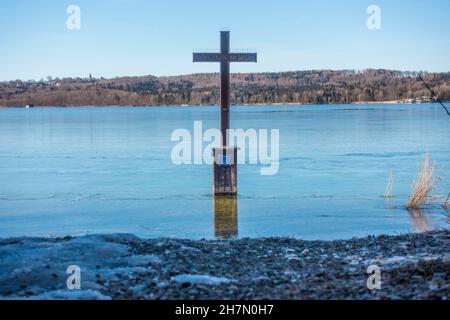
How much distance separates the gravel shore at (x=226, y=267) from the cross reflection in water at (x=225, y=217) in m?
2.12

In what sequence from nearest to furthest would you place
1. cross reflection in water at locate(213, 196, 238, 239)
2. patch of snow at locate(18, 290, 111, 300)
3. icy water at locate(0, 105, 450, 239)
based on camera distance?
1. patch of snow at locate(18, 290, 111, 300)
2. cross reflection in water at locate(213, 196, 238, 239)
3. icy water at locate(0, 105, 450, 239)

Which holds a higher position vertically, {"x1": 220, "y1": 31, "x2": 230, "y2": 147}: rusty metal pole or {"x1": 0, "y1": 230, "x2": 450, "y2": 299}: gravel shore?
{"x1": 220, "y1": 31, "x2": 230, "y2": 147}: rusty metal pole

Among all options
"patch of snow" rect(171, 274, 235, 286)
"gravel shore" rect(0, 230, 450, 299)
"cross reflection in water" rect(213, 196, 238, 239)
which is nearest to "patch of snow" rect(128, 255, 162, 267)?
"gravel shore" rect(0, 230, 450, 299)

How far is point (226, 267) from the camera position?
27.5ft

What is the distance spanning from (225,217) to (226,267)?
614 cm

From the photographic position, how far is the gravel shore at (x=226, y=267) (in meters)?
6.83

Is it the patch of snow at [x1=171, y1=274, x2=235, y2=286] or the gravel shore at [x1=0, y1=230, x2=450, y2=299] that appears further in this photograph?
the patch of snow at [x1=171, y1=274, x2=235, y2=286]

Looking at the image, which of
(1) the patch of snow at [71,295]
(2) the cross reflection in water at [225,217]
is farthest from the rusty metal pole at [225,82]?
(1) the patch of snow at [71,295]

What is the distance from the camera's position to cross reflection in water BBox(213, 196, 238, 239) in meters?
12.8

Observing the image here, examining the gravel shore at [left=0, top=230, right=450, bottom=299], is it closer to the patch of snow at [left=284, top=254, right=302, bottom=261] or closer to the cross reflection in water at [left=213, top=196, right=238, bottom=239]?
the patch of snow at [left=284, top=254, right=302, bottom=261]

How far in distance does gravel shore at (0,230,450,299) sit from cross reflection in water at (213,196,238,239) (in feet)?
6.96

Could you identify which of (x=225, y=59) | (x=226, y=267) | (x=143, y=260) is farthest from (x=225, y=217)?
(x=226, y=267)

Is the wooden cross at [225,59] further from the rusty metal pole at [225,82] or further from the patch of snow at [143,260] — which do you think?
the patch of snow at [143,260]
